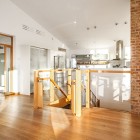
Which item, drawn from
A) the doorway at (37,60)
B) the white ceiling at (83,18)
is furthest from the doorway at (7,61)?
the white ceiling at (83,18)

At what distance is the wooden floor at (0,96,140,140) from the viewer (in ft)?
8.32

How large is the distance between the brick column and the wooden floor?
0.39 meters

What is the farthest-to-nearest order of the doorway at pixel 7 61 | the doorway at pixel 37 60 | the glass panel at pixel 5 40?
1. the doorway at pixel 37 60
2. the doorway at pixel 7 61
3. the glass panel at pixel 5 40

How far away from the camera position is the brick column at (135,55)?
3670 millimetres

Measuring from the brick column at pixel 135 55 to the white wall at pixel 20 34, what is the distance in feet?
13.6

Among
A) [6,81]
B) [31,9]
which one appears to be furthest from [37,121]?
[31,9]

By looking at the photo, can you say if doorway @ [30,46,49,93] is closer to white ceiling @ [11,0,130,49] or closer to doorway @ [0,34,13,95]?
doorway @ [0,34,13,95]

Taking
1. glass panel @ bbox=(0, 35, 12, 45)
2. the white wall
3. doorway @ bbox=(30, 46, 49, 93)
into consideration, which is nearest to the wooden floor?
the white wall

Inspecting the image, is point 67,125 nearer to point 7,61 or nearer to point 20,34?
point 7,61

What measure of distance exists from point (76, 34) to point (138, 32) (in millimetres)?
4745

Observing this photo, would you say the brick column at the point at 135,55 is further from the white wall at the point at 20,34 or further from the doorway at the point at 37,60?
the doorway at the point at 37,60

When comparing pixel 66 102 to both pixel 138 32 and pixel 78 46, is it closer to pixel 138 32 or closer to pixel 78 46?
pixel 138 32

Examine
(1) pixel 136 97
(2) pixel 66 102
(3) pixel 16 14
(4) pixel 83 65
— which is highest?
(3) pixel 16 14

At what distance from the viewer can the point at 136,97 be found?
3688 mm
